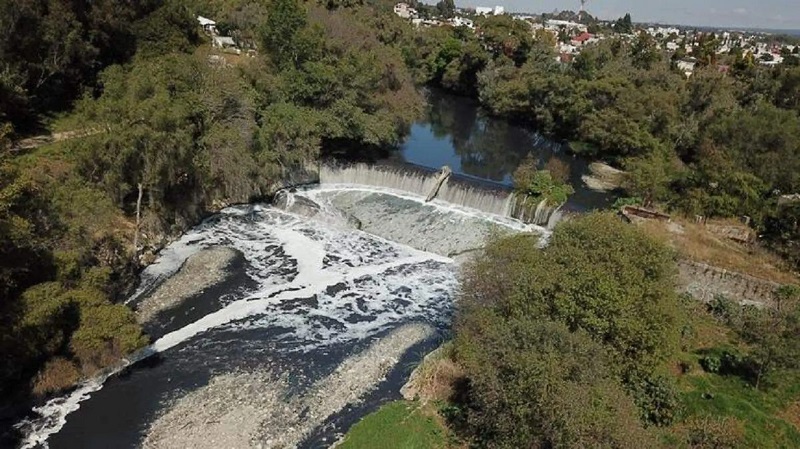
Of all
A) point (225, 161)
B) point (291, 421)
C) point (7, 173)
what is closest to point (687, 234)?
point (291, 421)

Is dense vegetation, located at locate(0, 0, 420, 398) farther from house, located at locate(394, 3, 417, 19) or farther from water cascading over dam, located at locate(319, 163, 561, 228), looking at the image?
house, located at locate(394, 3, 417, 19)

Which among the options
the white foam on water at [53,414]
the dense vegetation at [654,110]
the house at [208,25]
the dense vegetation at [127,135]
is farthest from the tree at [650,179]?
the house at [208,25]

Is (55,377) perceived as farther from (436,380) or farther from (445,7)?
(445,7)

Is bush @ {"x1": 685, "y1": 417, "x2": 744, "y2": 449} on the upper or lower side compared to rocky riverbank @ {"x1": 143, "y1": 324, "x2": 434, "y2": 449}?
upper

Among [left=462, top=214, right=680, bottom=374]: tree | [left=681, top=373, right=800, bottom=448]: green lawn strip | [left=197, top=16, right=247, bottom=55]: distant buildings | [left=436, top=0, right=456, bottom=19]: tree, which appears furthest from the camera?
[left=436, top=0, right=456, bottom=19]: tree

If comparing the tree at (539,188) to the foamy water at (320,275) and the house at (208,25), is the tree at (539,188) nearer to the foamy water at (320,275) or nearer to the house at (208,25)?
the foamy water at (320,275)

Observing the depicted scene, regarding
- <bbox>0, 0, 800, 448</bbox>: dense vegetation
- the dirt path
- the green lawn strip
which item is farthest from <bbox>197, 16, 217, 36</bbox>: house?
the green lawn strip

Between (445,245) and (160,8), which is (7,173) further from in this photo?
(160,8)

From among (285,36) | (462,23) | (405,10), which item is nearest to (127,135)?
(285,36)

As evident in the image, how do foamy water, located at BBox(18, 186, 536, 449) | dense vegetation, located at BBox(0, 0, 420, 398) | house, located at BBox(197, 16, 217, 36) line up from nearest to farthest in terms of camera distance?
dense vegetation, located at BBox(0, 0, 420, 398), foamy water, located at BBox(18, 186, 536, 449), house, located at BBox(197, 16, 217, 36)
